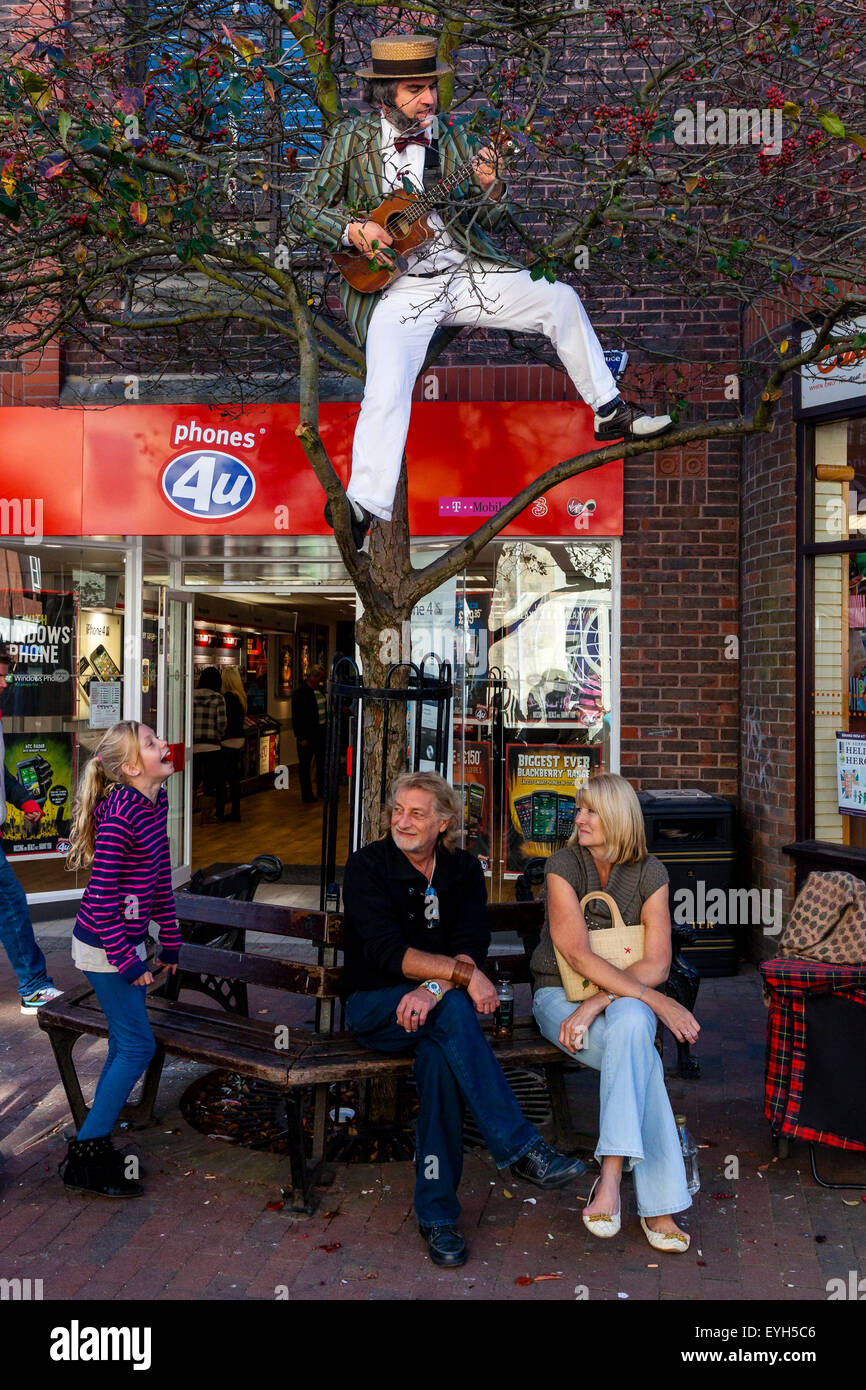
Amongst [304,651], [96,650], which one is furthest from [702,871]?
[304,651]

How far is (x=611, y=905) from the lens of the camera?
4.12m

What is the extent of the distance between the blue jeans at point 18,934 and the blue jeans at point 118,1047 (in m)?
2.11

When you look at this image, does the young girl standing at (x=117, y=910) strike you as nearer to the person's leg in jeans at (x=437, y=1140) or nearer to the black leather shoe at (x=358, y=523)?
the person's leg in jeans at (x=437, y=1140)

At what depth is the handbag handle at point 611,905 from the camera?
13.5 feet

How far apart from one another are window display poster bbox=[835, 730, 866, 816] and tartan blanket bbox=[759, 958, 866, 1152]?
257 centimetres

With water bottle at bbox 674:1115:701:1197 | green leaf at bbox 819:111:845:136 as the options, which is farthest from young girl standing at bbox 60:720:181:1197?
green leaf at bbox 819:111:845:136

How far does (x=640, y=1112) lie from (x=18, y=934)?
12.0ft

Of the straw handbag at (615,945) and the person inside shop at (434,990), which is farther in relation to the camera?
the straw handbag at (615,945)

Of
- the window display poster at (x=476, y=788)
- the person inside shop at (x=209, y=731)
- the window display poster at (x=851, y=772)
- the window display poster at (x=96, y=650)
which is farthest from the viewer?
the person inside shop at (x=209, y=731)

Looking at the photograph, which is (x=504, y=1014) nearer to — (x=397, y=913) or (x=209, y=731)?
(x=397, y=913)

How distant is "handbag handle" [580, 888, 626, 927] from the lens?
411 centimetres

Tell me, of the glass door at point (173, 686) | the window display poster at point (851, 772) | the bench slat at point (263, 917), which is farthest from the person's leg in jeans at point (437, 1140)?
the glass door at point (173, 686)

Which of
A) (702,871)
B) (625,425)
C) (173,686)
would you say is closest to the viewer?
(625,425)

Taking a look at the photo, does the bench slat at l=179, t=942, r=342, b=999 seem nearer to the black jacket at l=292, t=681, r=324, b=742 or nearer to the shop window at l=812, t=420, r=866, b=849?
the shop window at l=812, t=420, r=866, b=849
